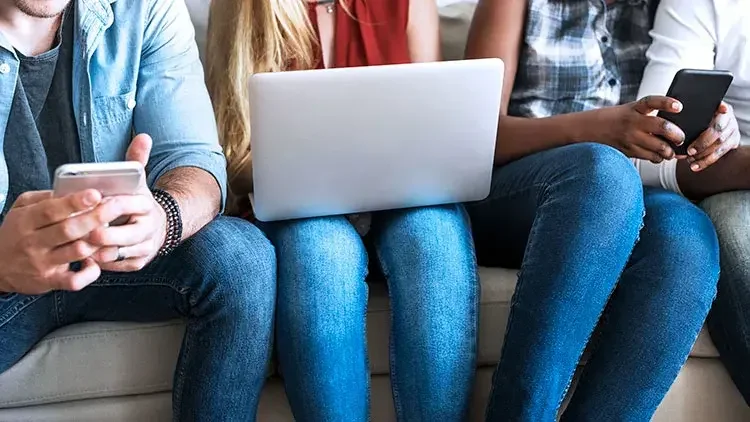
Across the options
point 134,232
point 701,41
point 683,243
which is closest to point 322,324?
point 134,232

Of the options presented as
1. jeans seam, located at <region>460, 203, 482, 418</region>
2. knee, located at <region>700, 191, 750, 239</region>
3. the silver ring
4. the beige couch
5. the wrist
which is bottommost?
the beige couch

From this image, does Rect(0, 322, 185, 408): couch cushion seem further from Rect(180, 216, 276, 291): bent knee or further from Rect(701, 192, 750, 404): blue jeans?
Rect(701, 192, 750, 404): blue jeans

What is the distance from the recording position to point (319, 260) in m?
1.22

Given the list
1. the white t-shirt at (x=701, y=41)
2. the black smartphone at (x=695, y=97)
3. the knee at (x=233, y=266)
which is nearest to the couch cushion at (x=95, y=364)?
the knee at (x=233, y=266)

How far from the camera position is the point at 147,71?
130 centimetres

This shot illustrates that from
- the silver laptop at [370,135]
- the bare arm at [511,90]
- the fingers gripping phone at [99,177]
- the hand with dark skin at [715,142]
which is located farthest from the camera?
the bare arm at [511,90]

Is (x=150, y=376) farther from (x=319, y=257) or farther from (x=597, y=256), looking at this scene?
(x=597, y=256)

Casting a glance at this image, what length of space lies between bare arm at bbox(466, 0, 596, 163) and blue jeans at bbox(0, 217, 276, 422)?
45 cm

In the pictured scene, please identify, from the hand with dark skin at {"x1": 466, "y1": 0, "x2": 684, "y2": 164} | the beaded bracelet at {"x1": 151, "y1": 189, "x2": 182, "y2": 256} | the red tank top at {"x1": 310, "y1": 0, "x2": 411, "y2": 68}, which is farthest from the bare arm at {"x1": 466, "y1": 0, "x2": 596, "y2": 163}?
the beaded bracelet at {"x1": 151, "y1": 189, "x2": 182, "y2": 256}

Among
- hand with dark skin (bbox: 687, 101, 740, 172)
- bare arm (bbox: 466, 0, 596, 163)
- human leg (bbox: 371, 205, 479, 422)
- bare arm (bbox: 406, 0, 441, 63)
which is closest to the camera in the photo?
human leg (bbox: 371, 205, 479, 422)

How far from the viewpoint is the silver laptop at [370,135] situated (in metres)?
1.09

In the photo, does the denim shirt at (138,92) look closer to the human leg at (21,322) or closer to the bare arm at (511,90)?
the human leg at (21,322)

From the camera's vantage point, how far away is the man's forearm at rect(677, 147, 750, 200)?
138cm

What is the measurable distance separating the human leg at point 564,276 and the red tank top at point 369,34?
0.40 m
